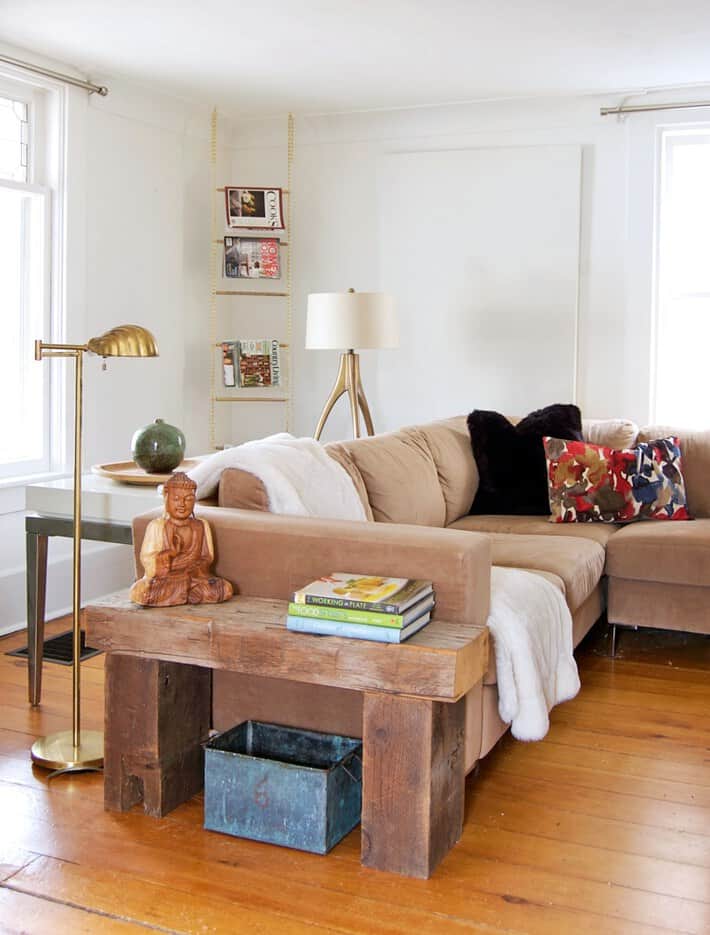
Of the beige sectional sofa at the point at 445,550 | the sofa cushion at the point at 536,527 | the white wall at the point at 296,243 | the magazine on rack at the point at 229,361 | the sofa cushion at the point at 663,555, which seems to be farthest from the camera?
the magazine on rack at the point at 229,361

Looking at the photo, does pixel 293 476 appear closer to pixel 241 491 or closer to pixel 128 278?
pixel 241 491

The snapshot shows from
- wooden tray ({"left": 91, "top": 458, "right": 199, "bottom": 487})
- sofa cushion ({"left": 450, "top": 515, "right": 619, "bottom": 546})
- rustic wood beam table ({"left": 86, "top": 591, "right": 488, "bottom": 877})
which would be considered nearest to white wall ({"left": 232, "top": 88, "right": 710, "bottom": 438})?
sofa cushion ({"left": 450, "top": 515, "right": 619, "bottom": 546})

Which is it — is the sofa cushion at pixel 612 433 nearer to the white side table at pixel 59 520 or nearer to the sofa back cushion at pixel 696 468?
the sofa back cushion at pixel 696 468

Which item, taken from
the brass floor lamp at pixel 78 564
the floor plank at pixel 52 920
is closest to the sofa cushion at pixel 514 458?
the brass floor lamp at pixel 78 564

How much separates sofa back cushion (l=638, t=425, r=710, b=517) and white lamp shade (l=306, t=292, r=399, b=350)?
1.45 meters

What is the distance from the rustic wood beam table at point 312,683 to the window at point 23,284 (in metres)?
2.20

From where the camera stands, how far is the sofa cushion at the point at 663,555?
12.7 feet

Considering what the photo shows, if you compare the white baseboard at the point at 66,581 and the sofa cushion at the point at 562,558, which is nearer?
the sofa cushion at the point at 562,558

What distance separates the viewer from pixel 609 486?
A: 4355 mm

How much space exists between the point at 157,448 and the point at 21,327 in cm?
144

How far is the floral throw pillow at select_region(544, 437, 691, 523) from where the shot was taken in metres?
4.34

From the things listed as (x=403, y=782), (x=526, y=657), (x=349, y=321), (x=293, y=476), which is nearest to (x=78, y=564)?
(x=293, y=476)

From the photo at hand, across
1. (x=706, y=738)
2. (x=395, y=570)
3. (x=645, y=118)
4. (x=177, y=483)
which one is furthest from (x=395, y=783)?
(x=645, y=118)

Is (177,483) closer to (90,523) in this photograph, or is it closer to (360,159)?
(90,523)
